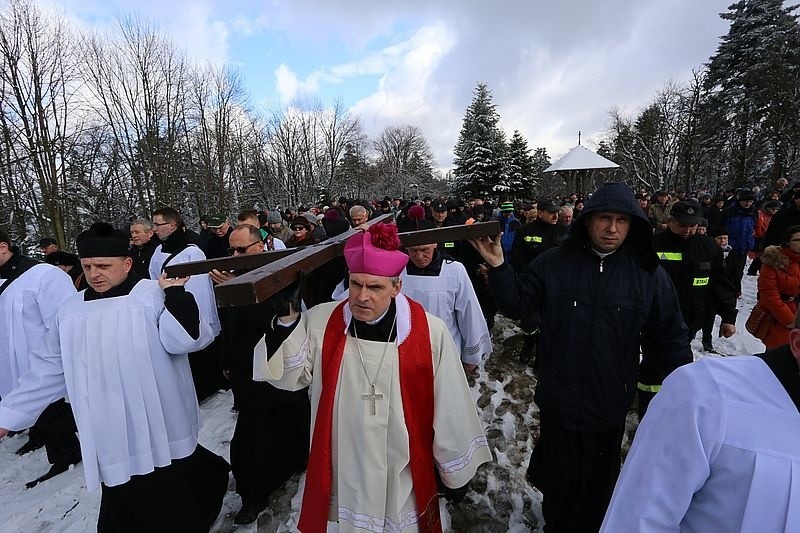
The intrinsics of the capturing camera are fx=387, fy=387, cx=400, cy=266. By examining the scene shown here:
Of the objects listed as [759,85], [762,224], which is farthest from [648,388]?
[759,85]

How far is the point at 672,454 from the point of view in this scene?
105 centimetres

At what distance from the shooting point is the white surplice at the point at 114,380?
7.68ft

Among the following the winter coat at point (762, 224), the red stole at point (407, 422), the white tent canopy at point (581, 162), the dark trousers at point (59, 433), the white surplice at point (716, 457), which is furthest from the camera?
the white tent canopy at point (581, 162)

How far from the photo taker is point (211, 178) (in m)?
24.0

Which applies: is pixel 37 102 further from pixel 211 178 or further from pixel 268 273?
pixel 268 273

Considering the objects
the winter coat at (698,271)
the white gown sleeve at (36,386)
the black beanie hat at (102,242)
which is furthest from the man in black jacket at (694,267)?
the white gown sleeve at (36,386)

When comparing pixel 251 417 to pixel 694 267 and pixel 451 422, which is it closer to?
pixel 451 422

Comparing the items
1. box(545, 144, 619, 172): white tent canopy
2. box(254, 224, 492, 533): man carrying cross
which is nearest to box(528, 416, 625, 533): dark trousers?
box(254, 224, 492, 533): man carrying cross

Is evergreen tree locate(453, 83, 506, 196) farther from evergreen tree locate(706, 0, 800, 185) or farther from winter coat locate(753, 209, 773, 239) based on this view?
winter coat locate(753, 209, 773, 239)

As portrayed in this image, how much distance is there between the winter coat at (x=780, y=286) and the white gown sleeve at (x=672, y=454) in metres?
3.57

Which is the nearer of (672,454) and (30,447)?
(672,454)

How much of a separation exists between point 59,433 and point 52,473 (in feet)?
1.33

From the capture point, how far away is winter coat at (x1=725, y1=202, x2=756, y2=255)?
7.88 m

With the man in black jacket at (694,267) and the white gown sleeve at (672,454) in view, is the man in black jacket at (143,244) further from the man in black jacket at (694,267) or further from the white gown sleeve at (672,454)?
the man in black jacket at (694,267)
